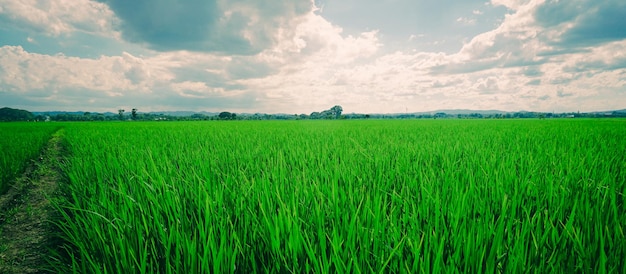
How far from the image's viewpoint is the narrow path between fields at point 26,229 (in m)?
2.20

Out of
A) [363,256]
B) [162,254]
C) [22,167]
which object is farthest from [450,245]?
[22,167]

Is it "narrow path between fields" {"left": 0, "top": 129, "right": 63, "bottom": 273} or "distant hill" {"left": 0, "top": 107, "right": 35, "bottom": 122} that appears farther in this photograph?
"distant hill" {"left": 0, "top": 107, "right": 35, "bottom": 122}

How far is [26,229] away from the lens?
9.80ft

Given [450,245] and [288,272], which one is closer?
[288,272]

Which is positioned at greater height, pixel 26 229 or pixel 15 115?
pixel 15 115

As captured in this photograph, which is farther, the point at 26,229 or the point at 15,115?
the point at 15,115

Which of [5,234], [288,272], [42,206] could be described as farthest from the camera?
[42,206]

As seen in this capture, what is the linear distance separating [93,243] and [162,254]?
1.68ft

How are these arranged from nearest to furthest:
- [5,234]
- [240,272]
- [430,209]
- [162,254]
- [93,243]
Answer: [240,272]
[162,254]
[93,243]
[430,209]
[5,234]

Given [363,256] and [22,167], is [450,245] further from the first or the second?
[22,167]

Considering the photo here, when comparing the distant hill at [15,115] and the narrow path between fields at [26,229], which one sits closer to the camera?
the narrow path between fields at [26,229]

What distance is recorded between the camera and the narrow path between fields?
86.7 inches

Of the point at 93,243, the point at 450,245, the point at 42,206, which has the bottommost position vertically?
the point at 42,206

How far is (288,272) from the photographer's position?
1136 millimetres
